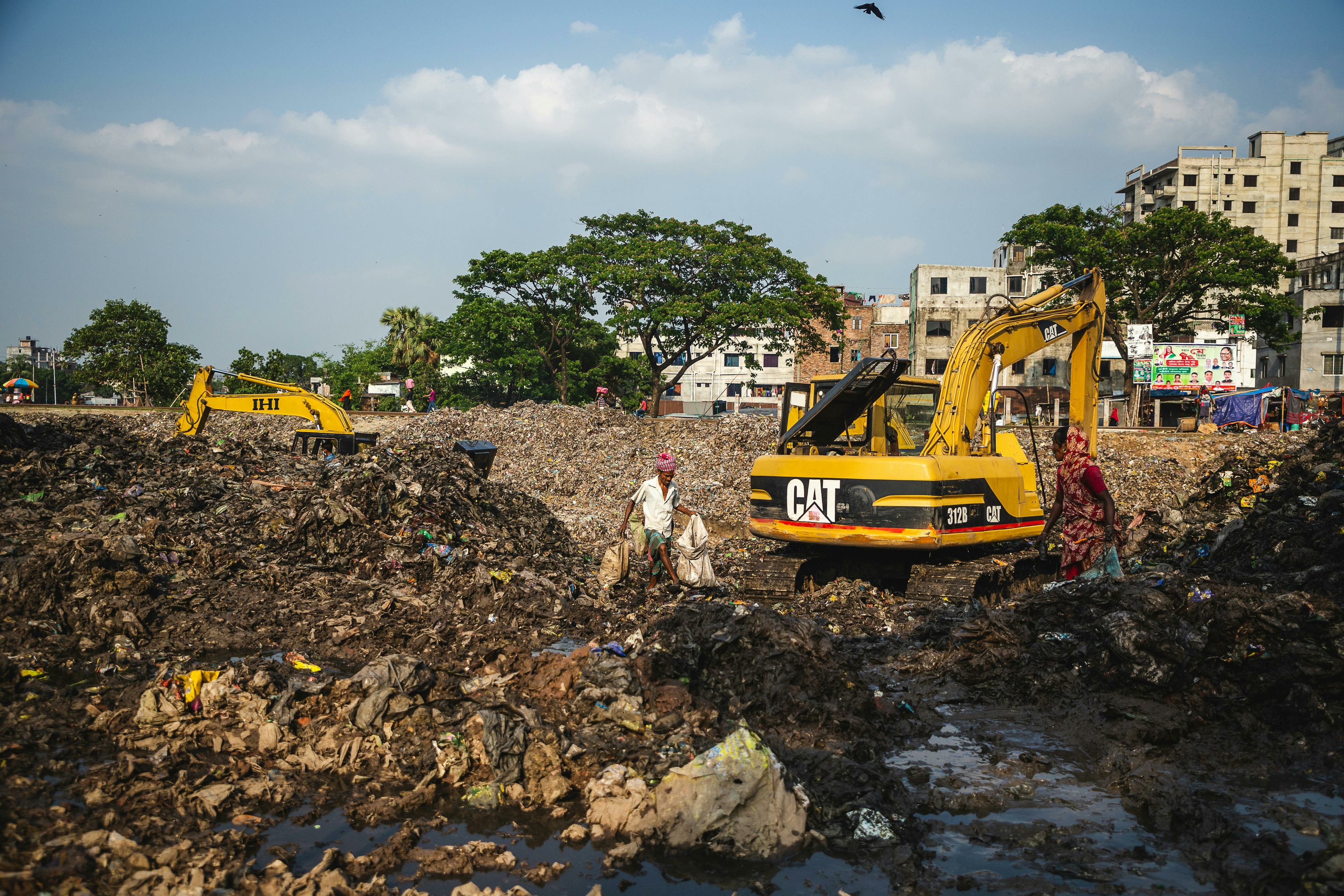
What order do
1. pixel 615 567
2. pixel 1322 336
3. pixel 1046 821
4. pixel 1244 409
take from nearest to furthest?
pixel 1046 821 → pixel 615 567 → pixel 1244 409 → pixel 1322 336

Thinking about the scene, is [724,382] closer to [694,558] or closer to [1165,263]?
[1165,263]

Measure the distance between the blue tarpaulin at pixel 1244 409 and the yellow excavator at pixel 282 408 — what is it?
23.6 metres

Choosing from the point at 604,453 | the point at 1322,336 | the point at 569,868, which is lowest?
the point at 569,868

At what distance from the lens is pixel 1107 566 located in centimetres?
737

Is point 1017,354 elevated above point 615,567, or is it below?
above

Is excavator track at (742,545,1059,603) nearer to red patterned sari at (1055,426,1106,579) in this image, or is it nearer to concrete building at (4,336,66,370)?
red patterned sari at (1055,426,1106,579)

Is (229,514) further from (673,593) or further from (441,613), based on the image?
(673,593)

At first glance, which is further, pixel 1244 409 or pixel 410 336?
pixel 410 336

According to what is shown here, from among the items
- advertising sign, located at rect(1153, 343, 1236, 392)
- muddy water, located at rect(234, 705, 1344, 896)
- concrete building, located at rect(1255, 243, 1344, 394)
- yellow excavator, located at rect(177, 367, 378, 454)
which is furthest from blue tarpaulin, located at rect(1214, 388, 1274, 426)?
muddy water, located at rect(234, 705, 1344, 896)

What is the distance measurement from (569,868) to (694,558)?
4.68 m

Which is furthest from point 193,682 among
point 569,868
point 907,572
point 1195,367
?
point 1195,367

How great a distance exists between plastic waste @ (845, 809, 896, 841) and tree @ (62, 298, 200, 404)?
37.9m

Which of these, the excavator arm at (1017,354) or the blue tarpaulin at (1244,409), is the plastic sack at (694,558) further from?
the blue tarpaulin at (1244,409)

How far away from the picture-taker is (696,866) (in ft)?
11.6
